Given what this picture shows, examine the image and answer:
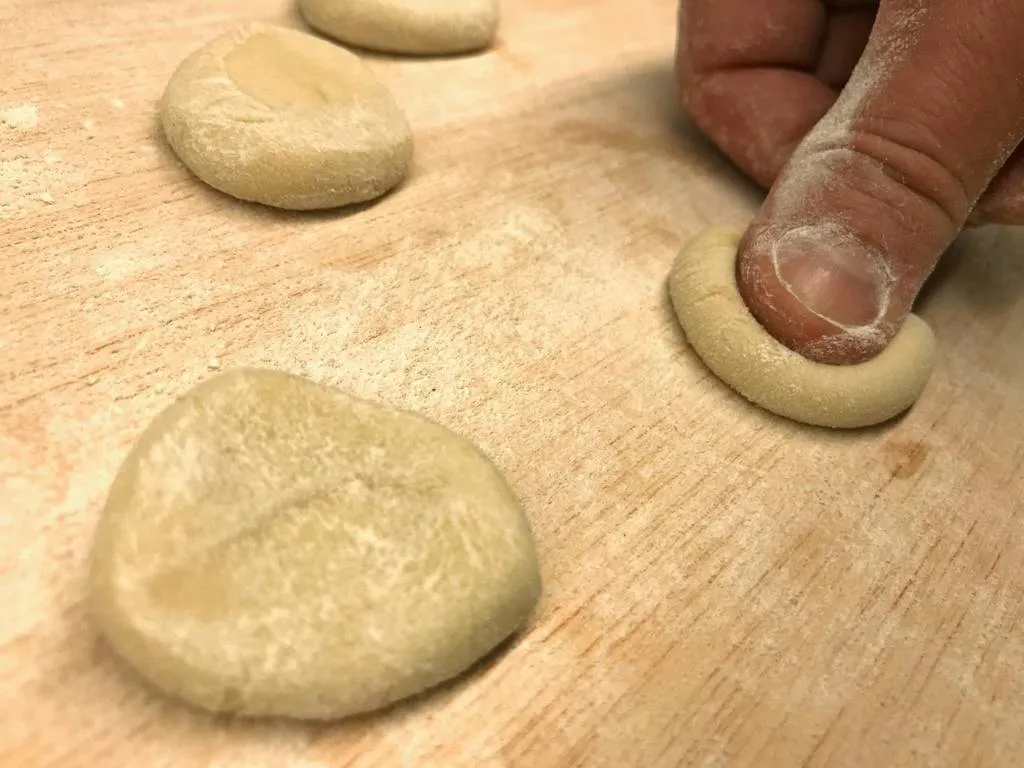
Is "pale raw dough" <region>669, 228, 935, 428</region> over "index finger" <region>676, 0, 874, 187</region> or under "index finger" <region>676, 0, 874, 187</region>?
under

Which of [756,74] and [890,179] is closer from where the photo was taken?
[890,179]

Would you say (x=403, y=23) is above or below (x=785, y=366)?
above

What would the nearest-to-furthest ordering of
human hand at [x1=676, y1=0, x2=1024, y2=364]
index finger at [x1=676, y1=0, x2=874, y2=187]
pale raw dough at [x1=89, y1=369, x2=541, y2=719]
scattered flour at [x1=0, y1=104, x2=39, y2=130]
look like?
pale raw dough at [x1=89, y1=369, x2=541, y2=719], human hand at [x1=676, y1=0, x2=1024, y2=364], scattered flour at [x1=0, y1=104, x2=39, y2=130], index finger at [x1=676, y1=0, x2=874, y2=187]

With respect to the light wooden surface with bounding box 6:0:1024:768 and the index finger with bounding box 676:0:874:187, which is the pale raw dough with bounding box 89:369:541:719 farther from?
the index finger with bounding box 676:0:874:187

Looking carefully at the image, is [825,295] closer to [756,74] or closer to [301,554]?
[756,74]

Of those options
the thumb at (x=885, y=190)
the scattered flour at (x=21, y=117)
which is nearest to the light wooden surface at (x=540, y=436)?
the scattered flour at (x=21, y=117)

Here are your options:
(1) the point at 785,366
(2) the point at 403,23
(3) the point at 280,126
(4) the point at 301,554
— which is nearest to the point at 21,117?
(3) the point at 280,126

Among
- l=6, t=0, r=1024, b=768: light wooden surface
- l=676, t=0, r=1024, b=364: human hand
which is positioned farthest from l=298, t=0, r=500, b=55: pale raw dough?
l=676, t=0, r=1024, b=364: human hand

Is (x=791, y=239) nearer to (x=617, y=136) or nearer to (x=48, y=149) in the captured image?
(x=617, y=136)
